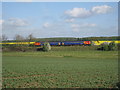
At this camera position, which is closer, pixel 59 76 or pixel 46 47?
pixel 59 76

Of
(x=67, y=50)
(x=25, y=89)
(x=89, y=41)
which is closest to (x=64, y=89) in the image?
(x=25, y=89)

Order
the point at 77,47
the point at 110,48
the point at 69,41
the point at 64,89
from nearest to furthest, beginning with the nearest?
the point at 64,89 → the point at 110,48 → the point at 77,47 → the point at 69,41

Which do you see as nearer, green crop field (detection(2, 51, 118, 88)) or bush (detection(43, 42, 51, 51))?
green crop field (detection(2, 51, 118, 88))

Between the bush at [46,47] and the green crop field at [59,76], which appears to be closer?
the green crop field at [59,76]

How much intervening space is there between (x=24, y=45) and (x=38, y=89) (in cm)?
6094

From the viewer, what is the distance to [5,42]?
72312 mm

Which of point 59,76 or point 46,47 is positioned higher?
point 46,47

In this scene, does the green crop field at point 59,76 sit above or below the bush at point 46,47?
below

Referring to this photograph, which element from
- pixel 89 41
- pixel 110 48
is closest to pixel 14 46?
pixel 89 41

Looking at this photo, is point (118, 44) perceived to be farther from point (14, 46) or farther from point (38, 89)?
point (38, 89)

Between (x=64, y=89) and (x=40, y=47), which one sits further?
(x=40, y=47)

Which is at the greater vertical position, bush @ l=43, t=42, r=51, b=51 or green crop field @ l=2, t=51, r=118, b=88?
bush @ l=43, t=42, r=51, b=51

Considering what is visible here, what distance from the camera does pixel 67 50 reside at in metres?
68.2

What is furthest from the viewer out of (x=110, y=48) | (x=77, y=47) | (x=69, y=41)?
(x=69, y=41)
